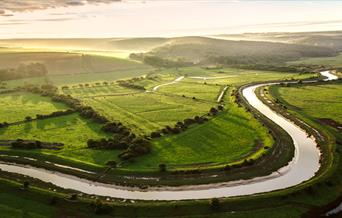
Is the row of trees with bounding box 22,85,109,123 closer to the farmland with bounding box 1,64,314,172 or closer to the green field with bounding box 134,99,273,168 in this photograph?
the farmland with bounding box 1,64,314,172

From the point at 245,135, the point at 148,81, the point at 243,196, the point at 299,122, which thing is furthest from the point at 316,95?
the point at 243,196

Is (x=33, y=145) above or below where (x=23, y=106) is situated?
above

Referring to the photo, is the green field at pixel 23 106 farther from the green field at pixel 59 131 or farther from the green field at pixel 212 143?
the green field at pixel 212 143

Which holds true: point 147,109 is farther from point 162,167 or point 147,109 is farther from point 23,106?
point 162,167

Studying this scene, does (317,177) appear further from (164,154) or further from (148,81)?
(148,81)

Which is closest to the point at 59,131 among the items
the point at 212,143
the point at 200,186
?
the point at 212,143

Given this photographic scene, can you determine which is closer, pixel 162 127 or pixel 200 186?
pixel 200 186

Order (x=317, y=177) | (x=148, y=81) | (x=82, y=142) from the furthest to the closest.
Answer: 1. (x=148, y=81)
2. (x=82, y=142)
3. (x=317, y=177)
